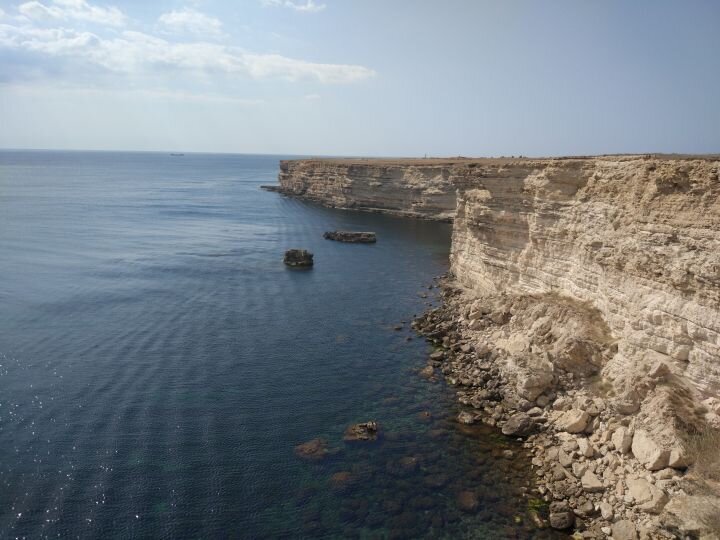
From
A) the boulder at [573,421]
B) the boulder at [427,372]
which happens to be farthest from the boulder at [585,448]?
the boulder at [427,372]

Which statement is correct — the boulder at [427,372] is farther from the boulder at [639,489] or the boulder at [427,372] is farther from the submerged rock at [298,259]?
the submerged rock at [298,259]

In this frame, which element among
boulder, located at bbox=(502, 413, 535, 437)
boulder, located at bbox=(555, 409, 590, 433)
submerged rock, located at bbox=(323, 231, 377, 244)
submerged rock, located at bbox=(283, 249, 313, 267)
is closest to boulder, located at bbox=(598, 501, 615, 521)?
boulder, located at bbox=(555, 409, 590, 433)

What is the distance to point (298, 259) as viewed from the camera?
181ft

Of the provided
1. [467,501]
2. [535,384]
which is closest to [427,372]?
[535,384]

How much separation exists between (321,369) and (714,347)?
19469mm

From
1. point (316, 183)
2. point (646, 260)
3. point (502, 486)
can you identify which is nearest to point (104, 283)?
point (502, 486)

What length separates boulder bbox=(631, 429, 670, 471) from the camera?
58.6 feet

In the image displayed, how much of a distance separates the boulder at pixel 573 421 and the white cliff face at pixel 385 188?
65600mm

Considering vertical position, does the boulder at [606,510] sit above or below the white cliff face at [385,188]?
below

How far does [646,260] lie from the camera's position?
21859 mm

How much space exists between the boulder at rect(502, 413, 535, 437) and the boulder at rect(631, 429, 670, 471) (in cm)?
452

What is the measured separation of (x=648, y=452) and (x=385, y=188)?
8155 centimetres

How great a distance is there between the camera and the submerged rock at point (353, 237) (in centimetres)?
6997

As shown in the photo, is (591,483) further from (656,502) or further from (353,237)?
(353,237)
